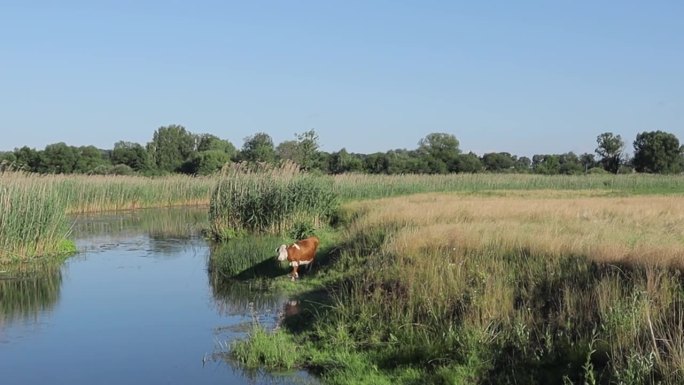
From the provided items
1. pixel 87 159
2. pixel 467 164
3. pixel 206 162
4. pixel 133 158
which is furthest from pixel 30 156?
pixel 467 164

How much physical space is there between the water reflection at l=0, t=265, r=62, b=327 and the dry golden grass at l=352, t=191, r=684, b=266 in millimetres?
7675

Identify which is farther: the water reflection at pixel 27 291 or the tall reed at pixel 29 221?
the tall reed at pixel 29 221

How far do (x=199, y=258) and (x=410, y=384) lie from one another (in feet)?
49.4

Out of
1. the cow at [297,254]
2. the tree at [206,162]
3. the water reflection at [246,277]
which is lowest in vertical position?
the water reflection at [246,277]

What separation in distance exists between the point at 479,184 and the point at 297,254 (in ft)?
118

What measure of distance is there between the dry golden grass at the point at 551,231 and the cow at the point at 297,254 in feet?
5.63

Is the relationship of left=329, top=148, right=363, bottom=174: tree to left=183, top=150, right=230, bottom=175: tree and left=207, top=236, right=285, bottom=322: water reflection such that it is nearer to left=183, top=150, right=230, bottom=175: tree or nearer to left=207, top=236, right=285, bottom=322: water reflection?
left=183, top=150, right=230, bottom=175: tree

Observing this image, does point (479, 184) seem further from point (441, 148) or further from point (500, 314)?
point (441, 148)

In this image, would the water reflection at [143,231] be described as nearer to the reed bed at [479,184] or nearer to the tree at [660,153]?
the reed bed at [479,184]

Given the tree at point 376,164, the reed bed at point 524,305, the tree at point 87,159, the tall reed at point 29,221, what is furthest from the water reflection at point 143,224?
the tree at point 376,164

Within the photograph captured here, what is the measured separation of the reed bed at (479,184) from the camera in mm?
40094

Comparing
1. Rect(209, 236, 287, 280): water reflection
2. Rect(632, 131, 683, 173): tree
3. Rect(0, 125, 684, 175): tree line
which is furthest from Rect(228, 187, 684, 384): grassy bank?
Rect(632, 131, 683, 173): tree

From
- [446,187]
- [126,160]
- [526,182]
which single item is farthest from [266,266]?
[126,160]

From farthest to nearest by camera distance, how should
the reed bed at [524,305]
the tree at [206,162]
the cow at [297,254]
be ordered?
the tree at [206,162]
the cow at [297,254]
the reed bed at [524,305]
